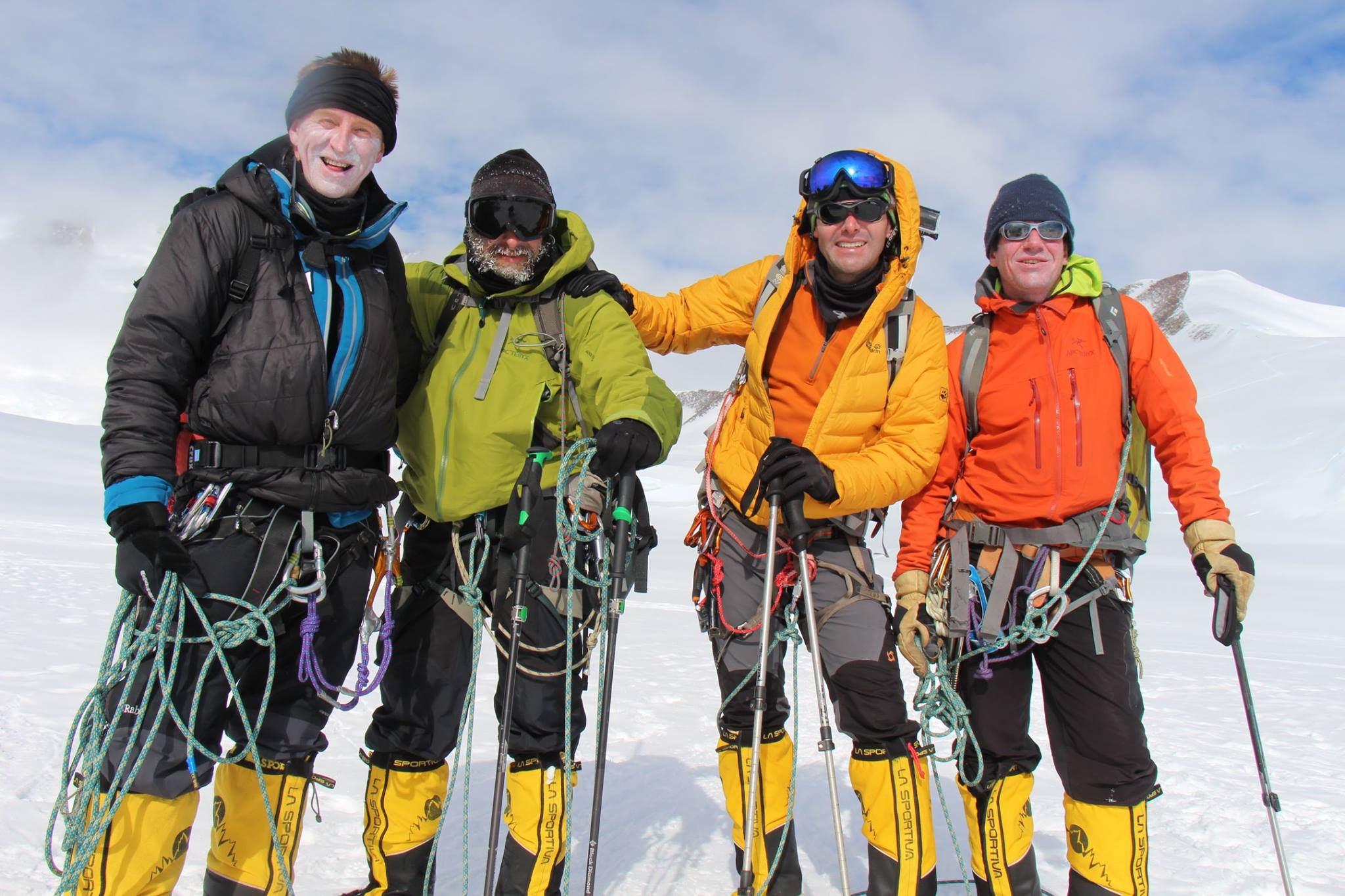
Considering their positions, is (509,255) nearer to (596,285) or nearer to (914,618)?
(596,285)

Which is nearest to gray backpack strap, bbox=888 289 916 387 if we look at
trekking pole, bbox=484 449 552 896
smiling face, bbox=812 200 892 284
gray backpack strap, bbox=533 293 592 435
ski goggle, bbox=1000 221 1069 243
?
smiling face, bbox=812 200 892 284

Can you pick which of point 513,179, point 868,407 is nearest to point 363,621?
point 513,179

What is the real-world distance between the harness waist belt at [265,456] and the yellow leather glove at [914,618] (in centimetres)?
174

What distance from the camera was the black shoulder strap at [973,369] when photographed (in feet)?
9.21

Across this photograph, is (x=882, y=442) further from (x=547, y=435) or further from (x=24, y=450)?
(x=24, y=450)

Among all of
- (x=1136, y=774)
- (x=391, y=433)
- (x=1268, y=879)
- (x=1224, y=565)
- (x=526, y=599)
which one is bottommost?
(x=1268, y=879)

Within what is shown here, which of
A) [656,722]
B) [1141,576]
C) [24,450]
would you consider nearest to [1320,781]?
[656,722]

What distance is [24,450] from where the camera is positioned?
19.7 metres

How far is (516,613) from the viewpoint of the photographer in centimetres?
253

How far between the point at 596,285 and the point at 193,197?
45.3 inches

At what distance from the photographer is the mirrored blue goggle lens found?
281 centimetres

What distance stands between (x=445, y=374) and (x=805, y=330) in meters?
1.17

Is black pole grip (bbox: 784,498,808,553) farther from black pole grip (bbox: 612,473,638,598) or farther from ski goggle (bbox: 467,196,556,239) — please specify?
ski goggle (bbox: 467,196,556,239)

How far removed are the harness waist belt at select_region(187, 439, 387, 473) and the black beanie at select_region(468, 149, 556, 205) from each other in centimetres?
99
